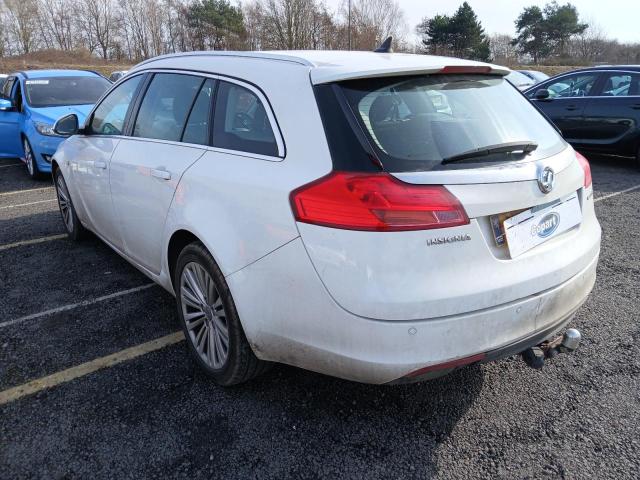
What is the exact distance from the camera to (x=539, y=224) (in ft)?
6.97

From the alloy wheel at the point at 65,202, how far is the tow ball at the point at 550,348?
4201 mm

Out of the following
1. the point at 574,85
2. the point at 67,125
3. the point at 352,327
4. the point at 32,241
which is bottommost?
the point at 32,241

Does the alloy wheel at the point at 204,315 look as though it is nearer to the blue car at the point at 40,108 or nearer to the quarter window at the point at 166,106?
the quarter window at the point at 166,106

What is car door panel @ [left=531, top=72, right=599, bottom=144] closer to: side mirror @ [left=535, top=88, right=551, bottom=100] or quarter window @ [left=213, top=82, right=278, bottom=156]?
side mirror @ [left=535, top=88, right=551, bottom=100]

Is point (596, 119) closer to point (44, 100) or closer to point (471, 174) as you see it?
point (471, 174)

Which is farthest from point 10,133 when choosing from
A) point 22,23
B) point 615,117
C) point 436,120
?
point 22,23

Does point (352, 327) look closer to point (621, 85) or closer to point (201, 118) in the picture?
point (201, 118)

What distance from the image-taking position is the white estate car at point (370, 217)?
1846 millimetres

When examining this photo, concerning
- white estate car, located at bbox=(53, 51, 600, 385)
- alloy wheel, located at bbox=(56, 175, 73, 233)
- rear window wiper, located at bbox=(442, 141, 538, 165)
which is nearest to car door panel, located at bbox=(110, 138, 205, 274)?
white estate car, located at bbox=(53, 51, 600, 385)

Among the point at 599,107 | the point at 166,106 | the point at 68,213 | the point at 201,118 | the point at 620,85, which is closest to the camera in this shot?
the point at 201,118

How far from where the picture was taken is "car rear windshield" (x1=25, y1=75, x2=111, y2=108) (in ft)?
27.3

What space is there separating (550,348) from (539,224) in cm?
63

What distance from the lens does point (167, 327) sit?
10.8 ft

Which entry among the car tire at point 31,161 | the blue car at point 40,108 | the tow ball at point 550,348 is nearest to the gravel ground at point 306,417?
the tow ball at point 550,348
